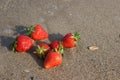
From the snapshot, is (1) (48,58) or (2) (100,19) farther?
(2) (100,19)

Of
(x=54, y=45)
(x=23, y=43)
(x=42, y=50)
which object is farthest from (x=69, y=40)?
(x=23, y=43)

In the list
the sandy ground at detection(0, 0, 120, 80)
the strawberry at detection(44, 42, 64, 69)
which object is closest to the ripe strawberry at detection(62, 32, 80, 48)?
the sandy ground at detection(0, 0, 120, 80)

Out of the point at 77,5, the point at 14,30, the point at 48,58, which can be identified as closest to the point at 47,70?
the point at 48,58

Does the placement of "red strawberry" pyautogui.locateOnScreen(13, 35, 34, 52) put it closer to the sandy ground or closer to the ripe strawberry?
the sandy ground

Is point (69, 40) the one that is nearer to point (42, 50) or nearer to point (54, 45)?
point (54, 45)

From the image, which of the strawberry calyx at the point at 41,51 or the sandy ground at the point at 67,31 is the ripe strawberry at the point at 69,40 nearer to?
the sandy ground at the point at 67,31

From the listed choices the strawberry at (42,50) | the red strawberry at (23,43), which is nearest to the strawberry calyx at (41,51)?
the strawberry at (42,50)

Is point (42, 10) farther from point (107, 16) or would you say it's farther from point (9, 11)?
point (107, 16)
